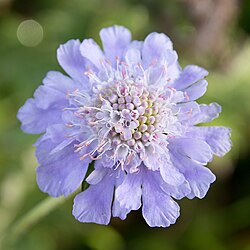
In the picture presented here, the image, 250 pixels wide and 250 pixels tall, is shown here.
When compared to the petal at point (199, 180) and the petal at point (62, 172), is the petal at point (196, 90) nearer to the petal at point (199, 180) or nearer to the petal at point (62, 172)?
the petal at point (199, 180)

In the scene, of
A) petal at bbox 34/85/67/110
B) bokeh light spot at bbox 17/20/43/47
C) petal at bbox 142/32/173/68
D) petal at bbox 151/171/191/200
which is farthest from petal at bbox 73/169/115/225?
bokeh light spot at bbox 17/20/43/47

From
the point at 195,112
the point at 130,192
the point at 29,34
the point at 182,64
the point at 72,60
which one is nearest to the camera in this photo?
the point at 130,192

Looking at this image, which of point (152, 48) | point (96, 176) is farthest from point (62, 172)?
point (152, 48)

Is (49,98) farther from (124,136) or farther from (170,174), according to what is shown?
(170,174)

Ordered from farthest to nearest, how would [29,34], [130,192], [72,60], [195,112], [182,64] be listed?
[29,34] → [182,64] → [72,60] → [195,112] → [130,192]

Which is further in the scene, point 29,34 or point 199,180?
point 29,34

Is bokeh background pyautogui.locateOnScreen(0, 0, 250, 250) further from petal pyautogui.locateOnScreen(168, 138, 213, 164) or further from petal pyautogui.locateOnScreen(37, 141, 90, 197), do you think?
petal pyautogui.locateOnScreen(168, 138, 213, 164)
